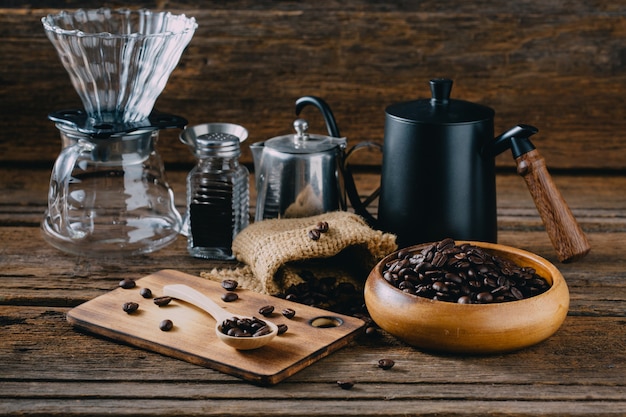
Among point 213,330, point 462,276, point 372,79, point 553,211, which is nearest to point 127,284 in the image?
point 213,330

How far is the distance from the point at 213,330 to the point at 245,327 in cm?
6

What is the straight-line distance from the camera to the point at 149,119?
4.72 feet

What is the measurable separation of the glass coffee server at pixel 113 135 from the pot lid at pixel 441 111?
36cm

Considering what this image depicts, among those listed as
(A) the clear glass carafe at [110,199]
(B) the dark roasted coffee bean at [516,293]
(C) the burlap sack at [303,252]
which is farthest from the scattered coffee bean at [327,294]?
(A) the clear glass carafe at [110,199]

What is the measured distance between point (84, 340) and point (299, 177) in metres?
0.45

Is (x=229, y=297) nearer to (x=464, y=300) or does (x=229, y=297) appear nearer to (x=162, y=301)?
(x=162, y=301)

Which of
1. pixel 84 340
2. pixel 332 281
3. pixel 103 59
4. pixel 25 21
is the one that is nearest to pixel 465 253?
pixel 332 281

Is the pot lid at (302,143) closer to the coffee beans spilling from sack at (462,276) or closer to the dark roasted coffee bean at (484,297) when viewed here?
the coffee beans spilling from sack at (462,276)

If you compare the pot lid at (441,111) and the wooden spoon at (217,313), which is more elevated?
the pot lid at (441,111)

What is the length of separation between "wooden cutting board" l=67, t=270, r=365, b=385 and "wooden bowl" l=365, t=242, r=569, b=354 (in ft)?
0.25

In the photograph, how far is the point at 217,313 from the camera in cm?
115

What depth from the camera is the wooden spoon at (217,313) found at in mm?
1055

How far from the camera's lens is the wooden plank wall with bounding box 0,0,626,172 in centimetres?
187

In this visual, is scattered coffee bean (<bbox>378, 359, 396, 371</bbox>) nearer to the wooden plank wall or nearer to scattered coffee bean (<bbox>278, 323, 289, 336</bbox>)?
scattered coffee bean (<bbox>278, 323, 289, 336</bbox>)
